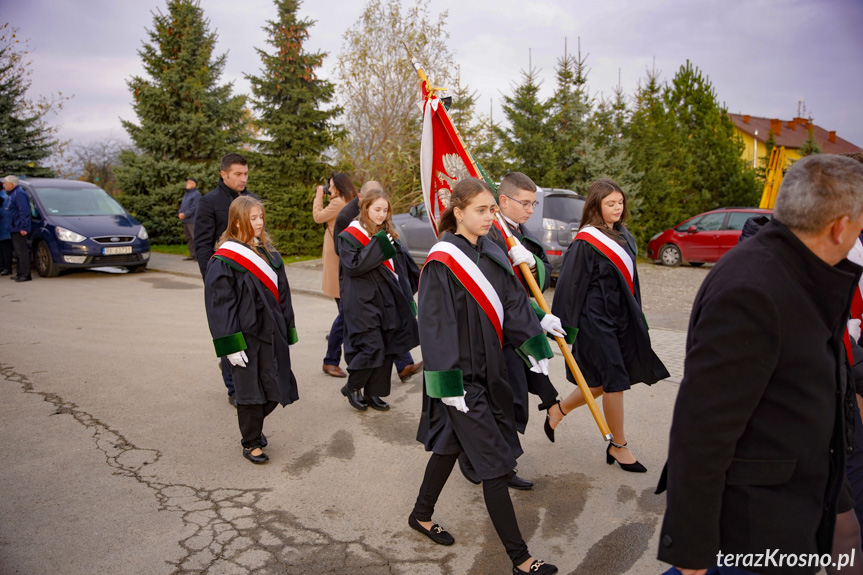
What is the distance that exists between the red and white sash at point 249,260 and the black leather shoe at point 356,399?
145cm

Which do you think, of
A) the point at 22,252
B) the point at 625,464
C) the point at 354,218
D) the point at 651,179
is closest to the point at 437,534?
the point at 625,464

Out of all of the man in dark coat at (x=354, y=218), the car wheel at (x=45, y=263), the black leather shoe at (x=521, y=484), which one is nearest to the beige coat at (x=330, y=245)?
the man in dark coat at (x=354, y=218)

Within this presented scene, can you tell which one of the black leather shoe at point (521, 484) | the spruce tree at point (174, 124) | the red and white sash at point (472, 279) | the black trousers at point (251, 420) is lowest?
the black leather shoe at point (521, 484)

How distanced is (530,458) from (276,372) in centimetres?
190

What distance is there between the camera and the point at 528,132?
17625mm

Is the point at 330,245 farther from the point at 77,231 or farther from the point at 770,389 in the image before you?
the point at 77,231

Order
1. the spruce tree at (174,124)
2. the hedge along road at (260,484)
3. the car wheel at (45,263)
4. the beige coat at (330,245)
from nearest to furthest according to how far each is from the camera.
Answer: the hedge along road at (260,484)
the beige coat at (330,245)
the car wheel at (45,263)
the spruce tree at (174,124)

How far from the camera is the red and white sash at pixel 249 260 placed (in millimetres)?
4430

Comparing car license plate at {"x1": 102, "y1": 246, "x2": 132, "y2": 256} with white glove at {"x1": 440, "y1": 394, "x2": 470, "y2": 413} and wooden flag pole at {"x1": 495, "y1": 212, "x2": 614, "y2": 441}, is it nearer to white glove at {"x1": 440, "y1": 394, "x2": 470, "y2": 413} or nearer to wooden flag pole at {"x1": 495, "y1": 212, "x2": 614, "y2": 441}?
wooden flag pole at {"x1": 495, "y1": 212, "x2": 614, "y2": 441}

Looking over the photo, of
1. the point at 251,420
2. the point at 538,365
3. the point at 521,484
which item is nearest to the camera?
the point at 538,365

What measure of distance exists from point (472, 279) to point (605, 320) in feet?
4.51

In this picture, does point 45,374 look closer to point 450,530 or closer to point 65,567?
point 65,567

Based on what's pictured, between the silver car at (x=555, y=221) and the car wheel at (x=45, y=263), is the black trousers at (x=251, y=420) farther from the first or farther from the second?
the car wheel at (x=45, y=263)

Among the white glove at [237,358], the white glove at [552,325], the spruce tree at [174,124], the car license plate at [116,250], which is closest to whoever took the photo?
the white glove at [552,325]
